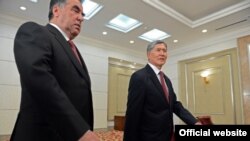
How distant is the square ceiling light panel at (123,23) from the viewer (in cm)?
646

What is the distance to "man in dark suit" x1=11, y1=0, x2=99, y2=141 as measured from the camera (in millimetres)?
787

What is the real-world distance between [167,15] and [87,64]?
3383 mm

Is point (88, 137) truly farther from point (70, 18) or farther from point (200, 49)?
point (200, 49)

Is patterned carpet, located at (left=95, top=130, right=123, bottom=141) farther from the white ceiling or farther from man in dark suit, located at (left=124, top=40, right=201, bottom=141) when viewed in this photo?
man in dark suit, located at (left=124, top=40, right=201, bottom=141)

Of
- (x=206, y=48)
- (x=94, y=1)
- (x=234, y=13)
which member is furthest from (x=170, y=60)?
(x=94, y=1)

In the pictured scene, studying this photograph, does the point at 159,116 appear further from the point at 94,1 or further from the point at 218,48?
the point at 218,48

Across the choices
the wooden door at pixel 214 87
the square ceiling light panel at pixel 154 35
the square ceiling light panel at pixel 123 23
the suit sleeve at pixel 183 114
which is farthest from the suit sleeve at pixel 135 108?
the wooden door at pixel 214 87

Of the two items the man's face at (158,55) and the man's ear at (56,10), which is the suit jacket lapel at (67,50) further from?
the man's face at (158,55)

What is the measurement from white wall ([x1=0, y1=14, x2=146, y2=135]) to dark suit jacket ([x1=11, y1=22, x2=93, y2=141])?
5.46 metres

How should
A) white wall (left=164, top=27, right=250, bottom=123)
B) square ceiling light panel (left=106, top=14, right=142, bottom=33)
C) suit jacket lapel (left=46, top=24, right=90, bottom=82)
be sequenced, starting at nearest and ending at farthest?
suit jacket lapel (left=46, top=24, right=90, bottom=82), square ceiling light panel (left=106, top=14, right=142, bottom=33), white wall (left=164, top=27, right=250, bottom=123)

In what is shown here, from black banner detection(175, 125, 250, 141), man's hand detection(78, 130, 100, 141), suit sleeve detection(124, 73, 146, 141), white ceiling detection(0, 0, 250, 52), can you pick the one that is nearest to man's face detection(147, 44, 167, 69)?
suit sleeve detection(124, 73, 146, 141)

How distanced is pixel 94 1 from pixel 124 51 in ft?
12.7

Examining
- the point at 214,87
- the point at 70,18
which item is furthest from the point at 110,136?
the point at 70,18

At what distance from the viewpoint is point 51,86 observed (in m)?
0.80
